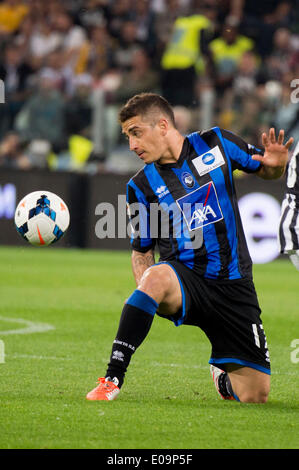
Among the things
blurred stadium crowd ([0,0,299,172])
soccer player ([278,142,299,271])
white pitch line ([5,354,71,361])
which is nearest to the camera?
soccer player ([278,142,299,271])

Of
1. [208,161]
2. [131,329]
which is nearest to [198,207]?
[208,161]

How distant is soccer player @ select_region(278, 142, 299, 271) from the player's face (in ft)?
2.56

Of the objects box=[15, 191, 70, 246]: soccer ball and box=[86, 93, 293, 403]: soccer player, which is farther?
box=[15, 191, 70, 246]: soccer ball

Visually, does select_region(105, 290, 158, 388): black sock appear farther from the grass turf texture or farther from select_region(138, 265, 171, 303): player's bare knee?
the grass turf texture

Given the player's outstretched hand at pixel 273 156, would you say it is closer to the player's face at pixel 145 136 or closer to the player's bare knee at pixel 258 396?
the player's face at pixel 145 136

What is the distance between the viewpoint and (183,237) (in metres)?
5.04

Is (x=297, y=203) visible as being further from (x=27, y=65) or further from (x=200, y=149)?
(x=27, y=65)

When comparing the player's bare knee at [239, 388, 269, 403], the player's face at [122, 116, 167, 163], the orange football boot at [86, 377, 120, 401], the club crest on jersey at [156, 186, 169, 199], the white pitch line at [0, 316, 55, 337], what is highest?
the player's face at [122, 116, 167, 163]

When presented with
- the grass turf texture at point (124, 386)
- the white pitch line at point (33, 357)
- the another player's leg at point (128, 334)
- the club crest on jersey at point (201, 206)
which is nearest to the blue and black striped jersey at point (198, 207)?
the club crest on jersey at point (201, 206)

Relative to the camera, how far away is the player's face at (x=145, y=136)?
16.3ft

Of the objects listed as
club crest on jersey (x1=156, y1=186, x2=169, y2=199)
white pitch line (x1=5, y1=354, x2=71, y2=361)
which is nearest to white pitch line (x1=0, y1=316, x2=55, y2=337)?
white pitch line (x1=5, y1=354, x2=71, y2=361)

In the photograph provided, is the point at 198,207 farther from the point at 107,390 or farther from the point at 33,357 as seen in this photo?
the point at 33,357

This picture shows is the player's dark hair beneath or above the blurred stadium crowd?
beneath

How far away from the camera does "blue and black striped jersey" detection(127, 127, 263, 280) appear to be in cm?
503
